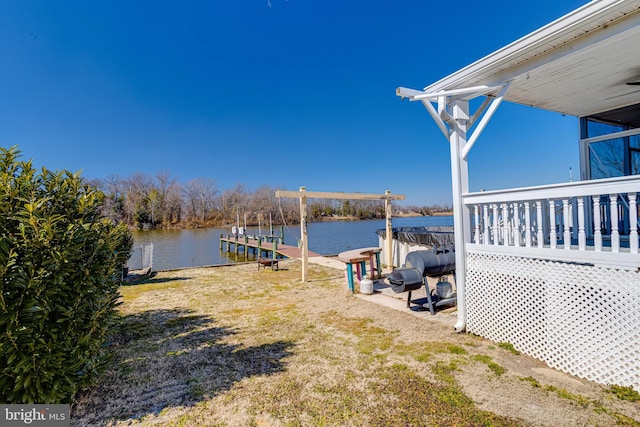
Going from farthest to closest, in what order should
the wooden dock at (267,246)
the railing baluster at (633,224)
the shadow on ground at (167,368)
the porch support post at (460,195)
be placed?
the wooden dock at (267,246) < the porch support post at (460,195) < the railing baluster at (633,224) < the shadow on ground at (167,368)

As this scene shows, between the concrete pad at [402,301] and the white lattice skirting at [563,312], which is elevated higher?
the white lattice skirting at [563,312]

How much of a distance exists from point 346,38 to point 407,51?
3.73 m

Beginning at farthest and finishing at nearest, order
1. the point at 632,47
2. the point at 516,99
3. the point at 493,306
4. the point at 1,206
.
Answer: the point at 516,99 < the point at 493,306 < the point at 632,47 < the point at 1,206

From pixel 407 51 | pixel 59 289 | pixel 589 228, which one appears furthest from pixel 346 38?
pixel 59 289

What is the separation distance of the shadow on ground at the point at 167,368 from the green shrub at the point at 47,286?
0.30 meters

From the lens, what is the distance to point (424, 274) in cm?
457

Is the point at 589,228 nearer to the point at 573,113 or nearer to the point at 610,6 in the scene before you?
the point at 573,113

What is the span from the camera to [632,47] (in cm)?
314

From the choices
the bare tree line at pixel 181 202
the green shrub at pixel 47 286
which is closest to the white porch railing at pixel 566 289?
the green shrub at pixel 47 286

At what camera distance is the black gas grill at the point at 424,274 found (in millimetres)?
4453

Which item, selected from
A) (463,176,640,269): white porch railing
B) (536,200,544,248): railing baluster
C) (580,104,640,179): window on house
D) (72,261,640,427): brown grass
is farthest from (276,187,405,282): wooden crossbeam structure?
(536,200,544,248): railing baluster

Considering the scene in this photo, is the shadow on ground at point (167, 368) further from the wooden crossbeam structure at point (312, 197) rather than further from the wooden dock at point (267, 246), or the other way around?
the wooden dock at point (267, 246)

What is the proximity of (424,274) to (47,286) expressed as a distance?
437cm

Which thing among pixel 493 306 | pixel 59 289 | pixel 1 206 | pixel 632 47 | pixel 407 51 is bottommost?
pixel 493 306
